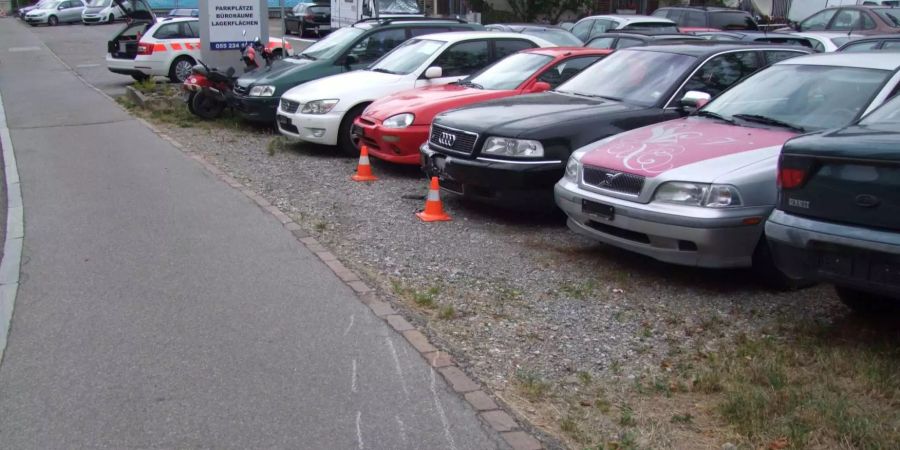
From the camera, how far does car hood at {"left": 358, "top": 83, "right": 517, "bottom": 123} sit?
1082 cm

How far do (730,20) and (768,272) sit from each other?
20.8m

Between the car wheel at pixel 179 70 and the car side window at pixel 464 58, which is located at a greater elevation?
the car side window at pixel 464 58

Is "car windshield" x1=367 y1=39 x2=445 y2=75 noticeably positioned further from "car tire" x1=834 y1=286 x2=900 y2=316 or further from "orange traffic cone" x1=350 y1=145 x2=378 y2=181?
"car tire" x1=834 y1=286 x2=900 y2=316

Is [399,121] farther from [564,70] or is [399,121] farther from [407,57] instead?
[407,57]

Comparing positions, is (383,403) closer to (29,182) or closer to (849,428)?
(849,428)

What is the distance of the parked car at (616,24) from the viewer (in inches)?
870

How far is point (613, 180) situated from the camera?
709 cm

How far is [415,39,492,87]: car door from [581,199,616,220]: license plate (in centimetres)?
553

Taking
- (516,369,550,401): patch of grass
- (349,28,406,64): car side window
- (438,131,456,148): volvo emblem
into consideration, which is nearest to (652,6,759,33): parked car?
(349,28,406,64): car side window

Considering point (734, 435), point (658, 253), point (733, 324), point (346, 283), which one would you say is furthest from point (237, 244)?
point (734, 435)

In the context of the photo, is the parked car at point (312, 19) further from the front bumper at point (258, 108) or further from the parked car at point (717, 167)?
the parked car at point (717, 167)

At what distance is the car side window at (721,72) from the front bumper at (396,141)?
320 centimetres

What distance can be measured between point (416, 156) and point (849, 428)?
281 inches

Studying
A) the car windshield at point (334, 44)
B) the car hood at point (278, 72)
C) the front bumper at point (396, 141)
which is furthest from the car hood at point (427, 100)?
the car windshield at point (334, 44)
